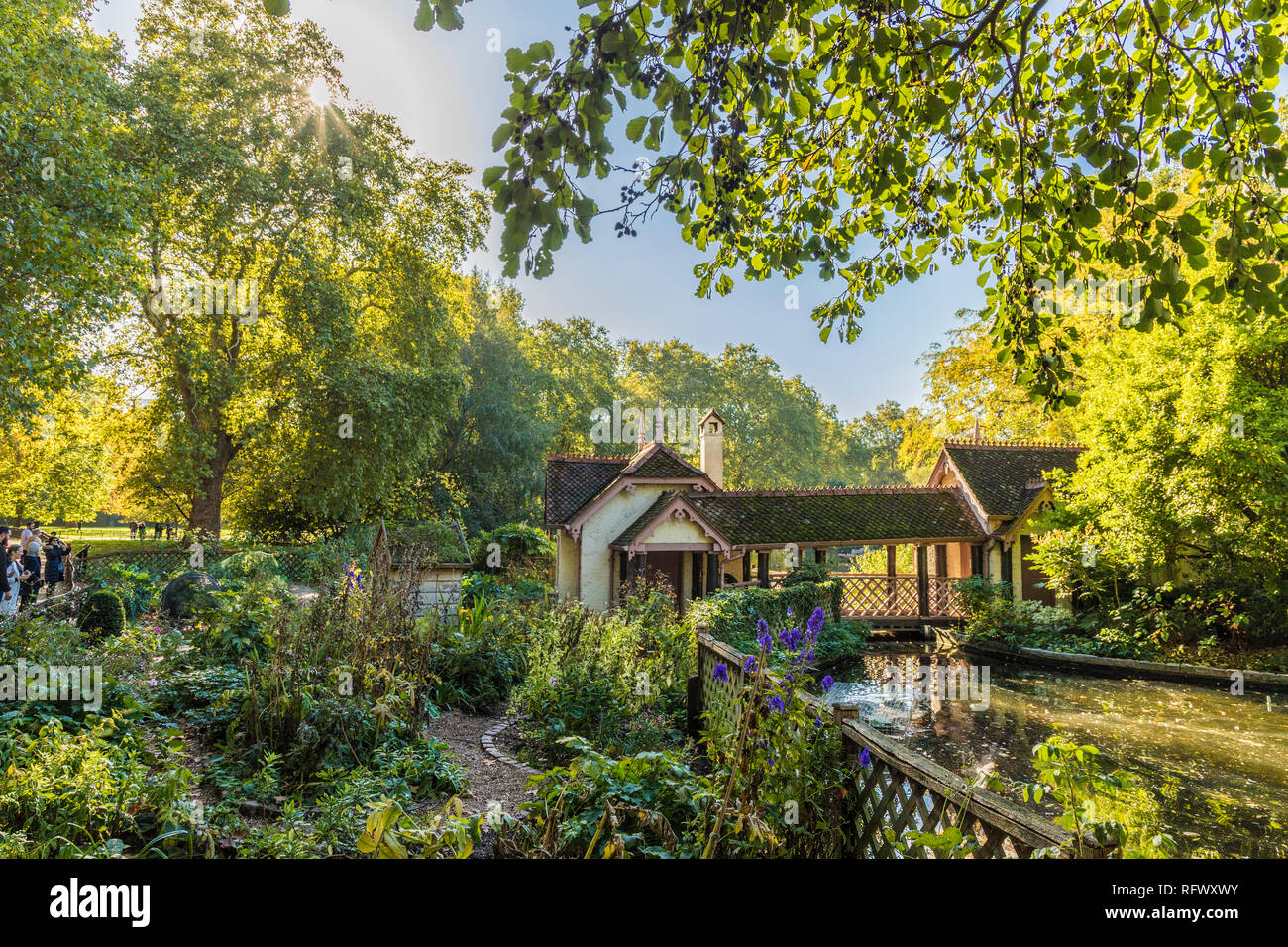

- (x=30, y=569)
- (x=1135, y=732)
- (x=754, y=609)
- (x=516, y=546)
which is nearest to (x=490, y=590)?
(x=754, y=609)

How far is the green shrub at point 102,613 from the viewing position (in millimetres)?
10211

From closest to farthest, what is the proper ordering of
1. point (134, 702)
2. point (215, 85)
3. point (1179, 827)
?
point (134, 702), point (1179, 827), point (215, 85)

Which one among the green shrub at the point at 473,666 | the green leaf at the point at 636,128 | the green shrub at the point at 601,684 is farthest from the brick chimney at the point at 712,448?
the green leaf at the point at 636,128

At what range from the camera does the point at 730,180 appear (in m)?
3.45

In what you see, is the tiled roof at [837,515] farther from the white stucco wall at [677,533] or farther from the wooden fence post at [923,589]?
the wooden fence post at [923,589]

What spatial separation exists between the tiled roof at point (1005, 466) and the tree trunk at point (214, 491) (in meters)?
24.4

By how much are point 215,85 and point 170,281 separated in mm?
6357

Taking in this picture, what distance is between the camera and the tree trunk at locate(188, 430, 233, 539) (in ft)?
77.5

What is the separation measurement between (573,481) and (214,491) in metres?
12.6

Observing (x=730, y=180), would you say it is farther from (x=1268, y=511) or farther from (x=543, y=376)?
(x=543, y=376)

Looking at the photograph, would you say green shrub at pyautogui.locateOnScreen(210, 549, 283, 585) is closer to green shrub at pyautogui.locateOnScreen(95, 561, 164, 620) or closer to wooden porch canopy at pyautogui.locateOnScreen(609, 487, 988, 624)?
green shrub at pyautogui.locateOnScreen(95, 561, 164, 620)

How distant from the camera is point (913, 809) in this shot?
3.29 metres

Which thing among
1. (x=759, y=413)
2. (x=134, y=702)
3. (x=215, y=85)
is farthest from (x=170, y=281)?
(x=759, y=413)

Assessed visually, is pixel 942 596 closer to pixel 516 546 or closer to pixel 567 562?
pixel 567 562
